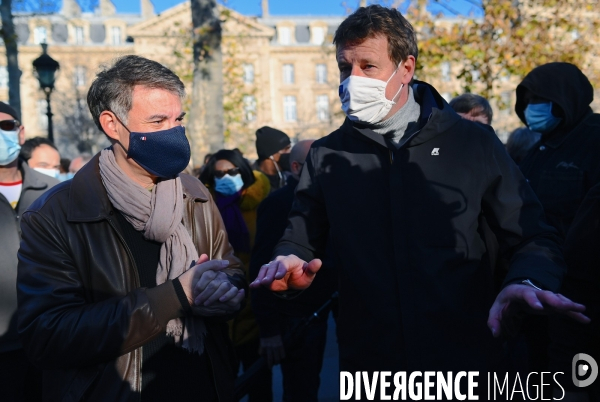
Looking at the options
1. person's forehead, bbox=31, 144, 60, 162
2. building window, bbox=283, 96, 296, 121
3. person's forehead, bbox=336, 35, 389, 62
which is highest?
building window, bbox=283, 96, 296, 121

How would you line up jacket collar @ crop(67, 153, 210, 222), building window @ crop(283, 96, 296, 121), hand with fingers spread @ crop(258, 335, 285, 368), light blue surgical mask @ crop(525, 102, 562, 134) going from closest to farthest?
jacket collar @ crop(67, 153, 210, 222) < hand with fingers spread @ crop(258, 335, 285, 368) < light blue surgical mask @ crop(525, 102, 562, 134) < building window @ crop(283, 96, 296, 121)

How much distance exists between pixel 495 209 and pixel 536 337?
2023 millimetres

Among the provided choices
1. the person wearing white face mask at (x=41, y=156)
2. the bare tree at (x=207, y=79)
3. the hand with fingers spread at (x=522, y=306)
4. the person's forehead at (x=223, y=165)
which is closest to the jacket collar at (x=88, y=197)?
the hand with fingers spread at (x=522, y=306)

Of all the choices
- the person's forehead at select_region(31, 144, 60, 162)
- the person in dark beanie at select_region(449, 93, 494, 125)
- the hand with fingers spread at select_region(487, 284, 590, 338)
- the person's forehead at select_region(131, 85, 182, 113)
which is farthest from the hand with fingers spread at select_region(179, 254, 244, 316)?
the person's forehead at select_region(31, 144, 60, 162)

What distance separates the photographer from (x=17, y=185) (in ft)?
14.0

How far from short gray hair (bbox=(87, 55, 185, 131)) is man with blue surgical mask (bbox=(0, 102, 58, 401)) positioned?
1579 mm

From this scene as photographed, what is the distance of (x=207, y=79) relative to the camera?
1124 centimetres

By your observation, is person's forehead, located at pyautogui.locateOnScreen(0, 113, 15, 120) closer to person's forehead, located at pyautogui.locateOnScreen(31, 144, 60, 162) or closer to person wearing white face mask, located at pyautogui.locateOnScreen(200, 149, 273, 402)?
person wearing white face mask, located at pyautogui.locateOnScreen(200, 149, 273, 402)

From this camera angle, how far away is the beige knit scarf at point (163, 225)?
2.44 meters

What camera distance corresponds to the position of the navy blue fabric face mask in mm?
2525

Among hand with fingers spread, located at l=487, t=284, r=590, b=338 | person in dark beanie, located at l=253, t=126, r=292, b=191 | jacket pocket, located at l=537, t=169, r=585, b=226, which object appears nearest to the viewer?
hand with fingers spread, located at l=487, t=284, r=590, b=338

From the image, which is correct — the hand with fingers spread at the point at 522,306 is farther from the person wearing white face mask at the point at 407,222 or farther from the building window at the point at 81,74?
the building window at the point at 81,74

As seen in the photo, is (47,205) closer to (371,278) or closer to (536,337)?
(371,278)

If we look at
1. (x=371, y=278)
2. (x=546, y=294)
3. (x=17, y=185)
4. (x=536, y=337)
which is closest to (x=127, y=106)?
(x=371, y=278)
